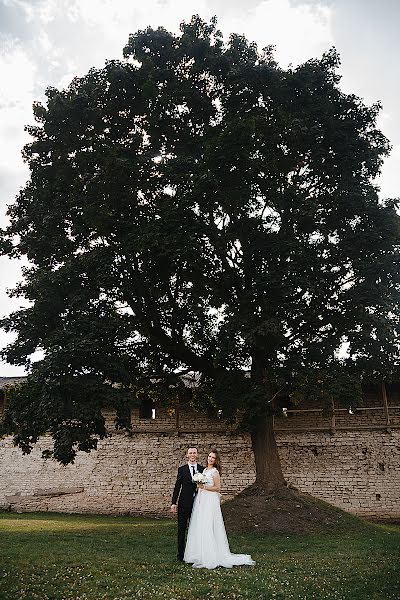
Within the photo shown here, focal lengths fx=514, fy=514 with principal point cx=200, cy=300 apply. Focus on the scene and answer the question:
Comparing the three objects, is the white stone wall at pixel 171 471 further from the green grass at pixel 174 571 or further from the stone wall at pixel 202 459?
A: the green grass at pixel 174 571

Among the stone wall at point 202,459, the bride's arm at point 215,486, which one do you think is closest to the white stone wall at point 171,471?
the stone wall at point 202,459

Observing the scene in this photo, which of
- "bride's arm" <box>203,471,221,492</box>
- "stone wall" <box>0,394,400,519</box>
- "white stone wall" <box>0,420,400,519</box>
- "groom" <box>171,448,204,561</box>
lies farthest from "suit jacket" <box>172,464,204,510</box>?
"white stone wall" <box>0,420,400,519</box>

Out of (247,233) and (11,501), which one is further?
(11,501)

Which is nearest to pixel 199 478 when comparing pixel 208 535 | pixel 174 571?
pixel 208 535

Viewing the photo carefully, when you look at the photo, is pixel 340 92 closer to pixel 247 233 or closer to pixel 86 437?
pixel 247 233

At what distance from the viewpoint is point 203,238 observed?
1510cm

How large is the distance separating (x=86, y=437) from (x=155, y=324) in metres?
4.27

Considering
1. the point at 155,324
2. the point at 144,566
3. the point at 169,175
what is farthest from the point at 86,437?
the point at 169,175

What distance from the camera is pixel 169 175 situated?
14.4m

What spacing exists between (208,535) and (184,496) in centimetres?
81

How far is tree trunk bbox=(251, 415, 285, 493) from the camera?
15.6m

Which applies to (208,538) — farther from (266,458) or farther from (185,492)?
(266,458)

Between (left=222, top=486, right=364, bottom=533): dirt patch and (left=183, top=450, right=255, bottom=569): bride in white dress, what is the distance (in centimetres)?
569

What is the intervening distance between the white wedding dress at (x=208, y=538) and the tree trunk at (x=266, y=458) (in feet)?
25.0
